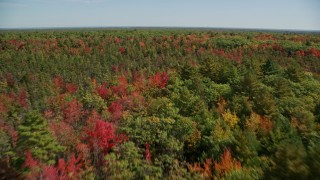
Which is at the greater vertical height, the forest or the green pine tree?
the green pine tree

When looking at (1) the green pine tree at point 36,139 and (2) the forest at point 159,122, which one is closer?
(2) the forest at point 159,122

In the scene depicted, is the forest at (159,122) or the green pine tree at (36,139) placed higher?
the green pine tree at (36,139)

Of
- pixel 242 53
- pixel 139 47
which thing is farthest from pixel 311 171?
pixel 139 47

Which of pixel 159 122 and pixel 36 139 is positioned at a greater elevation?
pixel 36 139

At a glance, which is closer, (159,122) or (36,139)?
(36,139)

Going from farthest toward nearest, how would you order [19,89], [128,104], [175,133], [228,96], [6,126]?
[19,89]
[128,104]
[228,96]
[6,126]
[175,133]

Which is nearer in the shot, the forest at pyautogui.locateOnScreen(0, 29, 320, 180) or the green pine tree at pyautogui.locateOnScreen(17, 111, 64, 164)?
the forest at pyautogui.locateOnScreen(0, 29, 320, 180)

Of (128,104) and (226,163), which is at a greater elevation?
(226,163)

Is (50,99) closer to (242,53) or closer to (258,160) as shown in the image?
(258,160)
